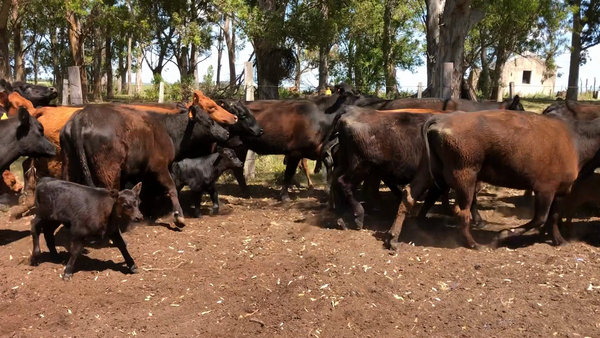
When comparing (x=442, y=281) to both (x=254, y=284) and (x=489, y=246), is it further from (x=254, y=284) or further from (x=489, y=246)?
(x=254, y=284)

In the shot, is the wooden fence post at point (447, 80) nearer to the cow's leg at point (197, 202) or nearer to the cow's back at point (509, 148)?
the cow's back at point (509, 148)

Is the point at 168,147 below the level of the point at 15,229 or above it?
above

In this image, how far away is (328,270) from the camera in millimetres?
5871

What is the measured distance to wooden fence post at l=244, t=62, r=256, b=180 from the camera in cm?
1157

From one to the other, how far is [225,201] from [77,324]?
511 cm

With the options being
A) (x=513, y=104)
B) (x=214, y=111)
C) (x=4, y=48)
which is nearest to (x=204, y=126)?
(x=214, y=111)

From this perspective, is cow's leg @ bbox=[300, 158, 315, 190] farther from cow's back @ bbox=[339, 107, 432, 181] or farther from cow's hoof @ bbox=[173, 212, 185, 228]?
cow's hoof @ bbox=[173, 212, 185, 228]

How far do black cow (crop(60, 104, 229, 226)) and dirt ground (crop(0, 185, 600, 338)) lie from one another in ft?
2.50

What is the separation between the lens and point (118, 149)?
23.6ft

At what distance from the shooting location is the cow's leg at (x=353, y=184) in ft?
24.7

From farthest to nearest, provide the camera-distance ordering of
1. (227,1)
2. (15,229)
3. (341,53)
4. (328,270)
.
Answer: (341,53) → (227,1) → (15,229) → (328,270)

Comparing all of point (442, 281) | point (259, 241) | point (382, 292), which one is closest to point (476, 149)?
point (442, 281)

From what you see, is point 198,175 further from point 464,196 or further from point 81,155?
point 464,196

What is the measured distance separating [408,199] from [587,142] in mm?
2346
